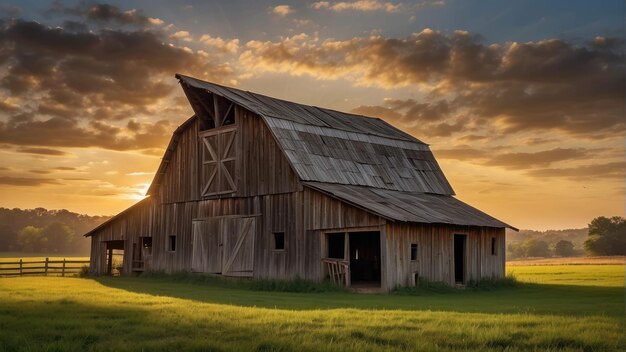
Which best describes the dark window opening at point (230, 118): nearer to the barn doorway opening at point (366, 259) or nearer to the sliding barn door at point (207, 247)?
the sliding barn door at point (207, 247)

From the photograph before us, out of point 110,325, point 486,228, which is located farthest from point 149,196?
point 110,325

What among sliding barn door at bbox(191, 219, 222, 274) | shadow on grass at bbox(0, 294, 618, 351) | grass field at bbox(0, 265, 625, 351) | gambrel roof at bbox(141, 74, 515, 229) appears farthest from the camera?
sliding barn door at bbox(191, 219, 222, 274)

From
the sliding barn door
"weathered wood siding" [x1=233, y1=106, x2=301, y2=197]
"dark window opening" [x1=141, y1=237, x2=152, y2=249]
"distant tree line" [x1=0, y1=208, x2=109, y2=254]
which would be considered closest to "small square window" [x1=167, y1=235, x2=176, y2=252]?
the sliding barn door

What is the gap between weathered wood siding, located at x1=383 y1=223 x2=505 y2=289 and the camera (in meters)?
28.6

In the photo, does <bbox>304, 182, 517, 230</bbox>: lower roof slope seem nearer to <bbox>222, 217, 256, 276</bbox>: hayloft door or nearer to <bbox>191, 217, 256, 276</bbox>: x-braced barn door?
<bbox>222, 217, 256, 276</bbox>: hayloft door

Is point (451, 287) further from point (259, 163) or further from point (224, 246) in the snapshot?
point (224, 246)

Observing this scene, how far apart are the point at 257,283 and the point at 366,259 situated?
8698 mm

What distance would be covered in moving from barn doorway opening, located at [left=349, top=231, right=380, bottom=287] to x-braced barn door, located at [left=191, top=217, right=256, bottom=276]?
270 inches

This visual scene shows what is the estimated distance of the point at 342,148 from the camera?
36.6 metres

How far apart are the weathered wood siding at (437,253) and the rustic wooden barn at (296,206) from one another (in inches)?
2.0

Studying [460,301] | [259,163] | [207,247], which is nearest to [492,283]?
[460,301]

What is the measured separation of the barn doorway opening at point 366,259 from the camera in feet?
124

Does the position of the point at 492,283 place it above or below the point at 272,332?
below

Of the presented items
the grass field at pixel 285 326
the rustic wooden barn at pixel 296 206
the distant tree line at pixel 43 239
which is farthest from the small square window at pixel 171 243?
the distant tree line at pixel 43 239
